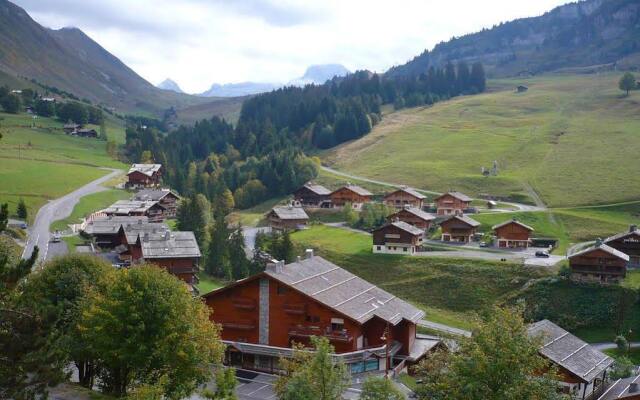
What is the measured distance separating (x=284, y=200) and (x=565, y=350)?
91380 millimetres

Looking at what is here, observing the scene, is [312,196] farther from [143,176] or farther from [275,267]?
[275,267]

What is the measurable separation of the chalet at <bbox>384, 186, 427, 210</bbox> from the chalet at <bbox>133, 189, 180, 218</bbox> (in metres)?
39.0

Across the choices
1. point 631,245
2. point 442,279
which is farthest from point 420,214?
point 631,245

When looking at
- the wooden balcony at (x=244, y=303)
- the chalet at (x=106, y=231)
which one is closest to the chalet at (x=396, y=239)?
the chalet at (x=106, y=231)

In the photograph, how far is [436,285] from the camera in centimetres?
8156

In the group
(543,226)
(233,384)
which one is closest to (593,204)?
(543,226)

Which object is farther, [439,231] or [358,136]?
[358,136]

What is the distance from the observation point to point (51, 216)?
102m

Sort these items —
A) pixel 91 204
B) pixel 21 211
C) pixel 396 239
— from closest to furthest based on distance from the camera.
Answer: pixel 396 239
pixel 21 211
pixel 91 204

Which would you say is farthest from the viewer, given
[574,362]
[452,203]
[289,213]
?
[289,213]

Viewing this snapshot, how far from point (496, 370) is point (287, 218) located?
86.5 m

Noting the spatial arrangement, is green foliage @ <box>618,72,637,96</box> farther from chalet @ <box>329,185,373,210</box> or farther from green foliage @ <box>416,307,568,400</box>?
green foliage @ <box>416,307,568,400</box>

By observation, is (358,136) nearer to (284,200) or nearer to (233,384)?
(284,200)

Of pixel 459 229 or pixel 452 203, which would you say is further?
pixel 452 203
